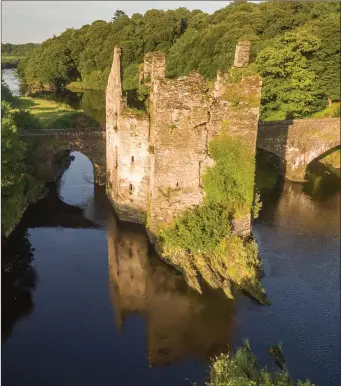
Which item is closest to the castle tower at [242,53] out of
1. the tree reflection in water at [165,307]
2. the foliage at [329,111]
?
the tree reflection in water at [165,307]

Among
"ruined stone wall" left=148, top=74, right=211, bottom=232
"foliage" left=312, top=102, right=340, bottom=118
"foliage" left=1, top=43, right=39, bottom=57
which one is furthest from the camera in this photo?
"foliage" left=1, top=43, right=39, bottom=57

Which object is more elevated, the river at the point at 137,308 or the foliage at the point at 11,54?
the foliage at the point at 11,54

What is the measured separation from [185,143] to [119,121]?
15.0 feet

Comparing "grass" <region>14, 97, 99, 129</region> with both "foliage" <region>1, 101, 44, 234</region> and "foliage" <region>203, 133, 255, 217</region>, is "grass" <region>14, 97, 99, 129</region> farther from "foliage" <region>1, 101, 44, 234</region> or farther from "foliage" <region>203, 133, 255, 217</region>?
"foliage" <region>203, 133, 255, 217</region>

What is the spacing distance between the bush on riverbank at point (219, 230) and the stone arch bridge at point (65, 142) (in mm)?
9897

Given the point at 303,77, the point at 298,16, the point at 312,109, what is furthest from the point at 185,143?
the point at 298,16

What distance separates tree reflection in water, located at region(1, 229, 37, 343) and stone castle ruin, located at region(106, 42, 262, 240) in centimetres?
627

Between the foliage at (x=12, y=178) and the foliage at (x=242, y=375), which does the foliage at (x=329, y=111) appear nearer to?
the foliage at (x=12, y=178)

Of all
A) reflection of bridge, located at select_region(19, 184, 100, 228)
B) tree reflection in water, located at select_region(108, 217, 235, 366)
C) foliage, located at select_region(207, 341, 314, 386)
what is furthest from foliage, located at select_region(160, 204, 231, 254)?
foliage, located at select_region(207, 341, 314, 386)

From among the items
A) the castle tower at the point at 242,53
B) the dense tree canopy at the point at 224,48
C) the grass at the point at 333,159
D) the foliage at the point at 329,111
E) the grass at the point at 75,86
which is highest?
the dense tree canopy at the point at 224,48

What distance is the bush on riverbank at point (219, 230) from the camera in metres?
20.5

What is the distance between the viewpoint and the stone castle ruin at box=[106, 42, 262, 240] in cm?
2041

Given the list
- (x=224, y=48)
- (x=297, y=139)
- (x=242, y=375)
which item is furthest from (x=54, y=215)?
(x=224, y=48)

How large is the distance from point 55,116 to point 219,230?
28.1 meters
